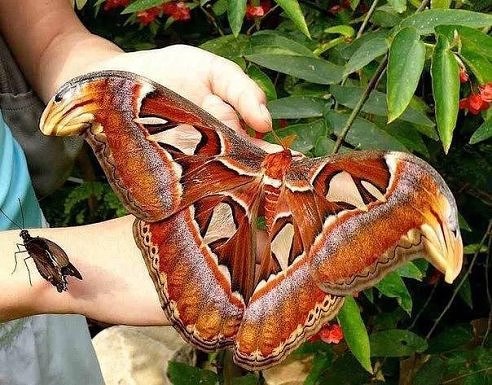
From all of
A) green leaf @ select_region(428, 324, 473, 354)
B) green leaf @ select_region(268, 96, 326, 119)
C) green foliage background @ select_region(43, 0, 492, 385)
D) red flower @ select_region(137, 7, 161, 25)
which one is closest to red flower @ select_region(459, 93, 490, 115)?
green foliage background @ select_region(43, 0, 492, 385)

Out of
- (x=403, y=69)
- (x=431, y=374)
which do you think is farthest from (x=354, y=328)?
(x=431, y=374)

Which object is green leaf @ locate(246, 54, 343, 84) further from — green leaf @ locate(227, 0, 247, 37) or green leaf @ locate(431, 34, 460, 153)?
green leaf @ locate(431, 34, 460, 153)

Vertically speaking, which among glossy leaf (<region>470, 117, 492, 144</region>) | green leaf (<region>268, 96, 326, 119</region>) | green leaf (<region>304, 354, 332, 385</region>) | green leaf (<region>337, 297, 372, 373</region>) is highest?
green leaf (<region>268, 96, 326, 119</region>)

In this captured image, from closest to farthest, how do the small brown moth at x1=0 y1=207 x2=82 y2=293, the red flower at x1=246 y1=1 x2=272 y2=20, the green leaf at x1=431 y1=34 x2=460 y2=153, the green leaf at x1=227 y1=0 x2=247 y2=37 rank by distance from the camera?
the small brown moth at x1=0 y1=207 x2=82 y2=293 → the green leaf at x1=431 y1=34 x2=460 y2=153 → the green leaf at x1=227 y1=0 x2=247 y2=37 → the red flower at x1=246 y1=1 x2=272 y2=20

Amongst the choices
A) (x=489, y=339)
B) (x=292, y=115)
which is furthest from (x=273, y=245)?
(x=489, y=339)

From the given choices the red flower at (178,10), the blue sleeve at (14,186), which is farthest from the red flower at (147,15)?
the blue sleeve at (14,186)

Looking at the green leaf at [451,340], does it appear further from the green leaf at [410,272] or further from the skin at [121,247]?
the skin at [121,247]
